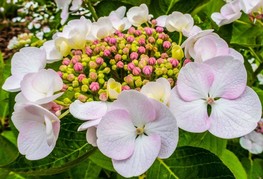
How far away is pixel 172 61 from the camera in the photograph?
0.79m

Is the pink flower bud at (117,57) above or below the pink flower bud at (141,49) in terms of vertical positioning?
below

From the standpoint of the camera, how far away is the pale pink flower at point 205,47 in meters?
0.76

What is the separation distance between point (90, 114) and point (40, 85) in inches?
4.4

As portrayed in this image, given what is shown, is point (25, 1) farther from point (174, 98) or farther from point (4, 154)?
point (174, 98)

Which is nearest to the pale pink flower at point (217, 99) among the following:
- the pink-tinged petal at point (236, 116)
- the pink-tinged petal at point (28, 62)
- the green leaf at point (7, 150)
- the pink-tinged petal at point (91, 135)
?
the pink-tinged petal at point (236, 116)

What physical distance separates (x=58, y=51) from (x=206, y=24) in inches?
14.3

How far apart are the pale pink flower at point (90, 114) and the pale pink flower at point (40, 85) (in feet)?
0.17

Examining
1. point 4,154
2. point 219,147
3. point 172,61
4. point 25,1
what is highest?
point 172,61

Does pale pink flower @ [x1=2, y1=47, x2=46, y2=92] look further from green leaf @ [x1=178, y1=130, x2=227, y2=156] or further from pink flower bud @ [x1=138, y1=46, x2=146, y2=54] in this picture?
green leaf @ [x1=178, y1=130, x2=227, y2=156]

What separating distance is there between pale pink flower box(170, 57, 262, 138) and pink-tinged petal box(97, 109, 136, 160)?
0.22 ft

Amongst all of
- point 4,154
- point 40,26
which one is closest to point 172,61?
point 4,154

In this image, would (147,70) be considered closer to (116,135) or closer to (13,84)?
(116,135)

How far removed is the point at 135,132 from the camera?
704 mm

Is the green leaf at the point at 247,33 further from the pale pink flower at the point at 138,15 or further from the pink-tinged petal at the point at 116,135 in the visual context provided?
the pink-tinged petal at the point at 116,135
